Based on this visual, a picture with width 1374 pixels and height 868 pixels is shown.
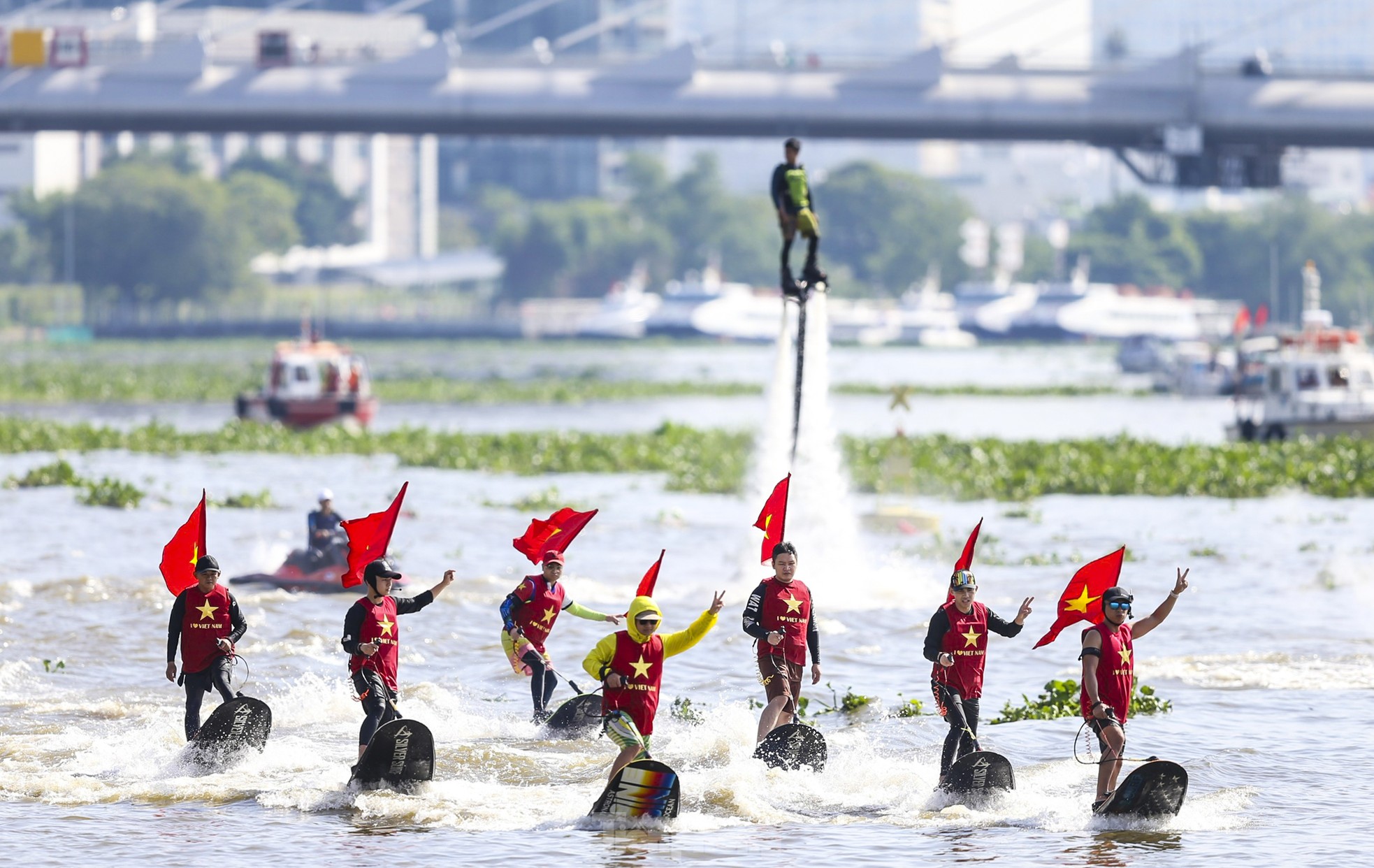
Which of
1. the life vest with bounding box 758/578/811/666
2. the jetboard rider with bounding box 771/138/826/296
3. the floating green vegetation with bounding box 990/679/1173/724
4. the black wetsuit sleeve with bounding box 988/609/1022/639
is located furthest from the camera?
the jetboard rider with bounding box 771/138/826/296

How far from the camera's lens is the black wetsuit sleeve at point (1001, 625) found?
15086mm

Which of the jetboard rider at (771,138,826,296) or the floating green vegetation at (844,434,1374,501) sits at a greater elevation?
the jetboard rider at (771,138,826,296)

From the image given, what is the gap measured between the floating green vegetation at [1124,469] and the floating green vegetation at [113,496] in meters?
13.8

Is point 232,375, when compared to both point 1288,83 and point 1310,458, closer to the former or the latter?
point 1288,83

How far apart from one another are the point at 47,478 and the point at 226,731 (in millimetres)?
26735

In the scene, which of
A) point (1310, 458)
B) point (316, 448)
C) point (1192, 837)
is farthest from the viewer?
point (316, 448)

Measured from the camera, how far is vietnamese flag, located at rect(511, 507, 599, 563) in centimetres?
1739

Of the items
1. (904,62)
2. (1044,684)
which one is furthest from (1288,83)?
(1044,684)

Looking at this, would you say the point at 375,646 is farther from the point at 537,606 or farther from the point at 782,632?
the point at 782,632

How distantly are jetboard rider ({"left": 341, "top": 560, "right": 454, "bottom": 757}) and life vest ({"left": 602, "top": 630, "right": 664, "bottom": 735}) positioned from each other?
167cm

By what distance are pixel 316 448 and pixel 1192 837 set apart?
3909 centimetres

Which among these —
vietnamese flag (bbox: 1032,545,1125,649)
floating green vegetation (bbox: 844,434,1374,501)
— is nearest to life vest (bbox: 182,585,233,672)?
vietnamese flag (bbox: 1032,545,1125,649)

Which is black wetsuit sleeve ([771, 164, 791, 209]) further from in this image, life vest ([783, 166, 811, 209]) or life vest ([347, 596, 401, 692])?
life vest ([347, 596, 401, 692])

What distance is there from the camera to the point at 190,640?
54.0 ft
